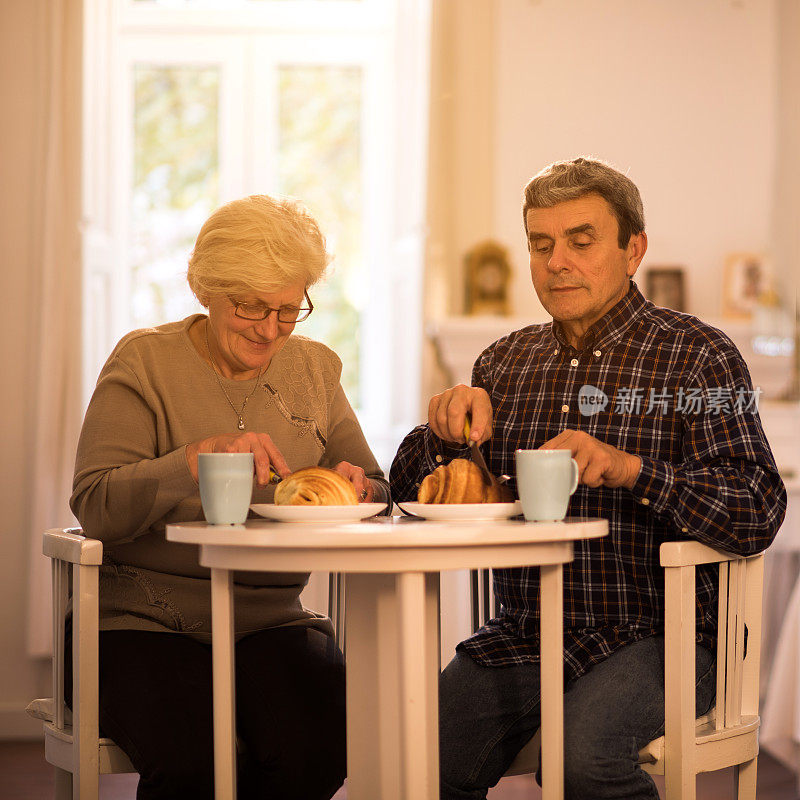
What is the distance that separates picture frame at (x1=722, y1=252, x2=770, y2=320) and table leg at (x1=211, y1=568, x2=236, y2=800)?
256cm

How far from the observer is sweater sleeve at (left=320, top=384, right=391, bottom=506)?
6.95 ft

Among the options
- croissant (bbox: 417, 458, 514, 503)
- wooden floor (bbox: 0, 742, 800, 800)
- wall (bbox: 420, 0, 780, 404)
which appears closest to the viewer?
croissant (bbox: 417, 458, 514, 503)

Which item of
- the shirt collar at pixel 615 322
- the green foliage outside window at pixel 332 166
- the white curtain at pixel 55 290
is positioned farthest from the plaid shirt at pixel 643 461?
the green foliage outside window at pixel 332 166

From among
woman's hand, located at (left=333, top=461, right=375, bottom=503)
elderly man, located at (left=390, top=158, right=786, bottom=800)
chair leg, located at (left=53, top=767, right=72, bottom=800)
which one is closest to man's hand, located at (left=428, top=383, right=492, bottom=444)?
elderly man, located at (left=390, top=158, right=786, bottom=800)

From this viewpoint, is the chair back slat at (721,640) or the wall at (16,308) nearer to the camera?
the chair back slat at (721,640)

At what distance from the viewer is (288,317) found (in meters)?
1.99

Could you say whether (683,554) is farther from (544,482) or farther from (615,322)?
(615,322)

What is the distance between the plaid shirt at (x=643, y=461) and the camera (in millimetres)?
1711

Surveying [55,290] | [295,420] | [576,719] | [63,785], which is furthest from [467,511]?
[55,290]

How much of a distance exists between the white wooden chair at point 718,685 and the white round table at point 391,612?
0.23m

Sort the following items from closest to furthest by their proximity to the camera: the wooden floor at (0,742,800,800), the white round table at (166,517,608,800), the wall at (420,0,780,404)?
the white round table at (166,517,608,800) → the wooden floor at (0,742,800,800) → the wall at (420,0,780,404)

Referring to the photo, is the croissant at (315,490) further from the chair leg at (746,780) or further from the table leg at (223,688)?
the chair leg at (746,780)

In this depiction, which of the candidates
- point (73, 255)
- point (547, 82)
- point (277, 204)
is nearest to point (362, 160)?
point (547, 82)

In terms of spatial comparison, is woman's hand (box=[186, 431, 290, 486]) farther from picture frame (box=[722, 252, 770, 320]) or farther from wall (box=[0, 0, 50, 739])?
picture frame (box=[722, 252, 770, 320])
